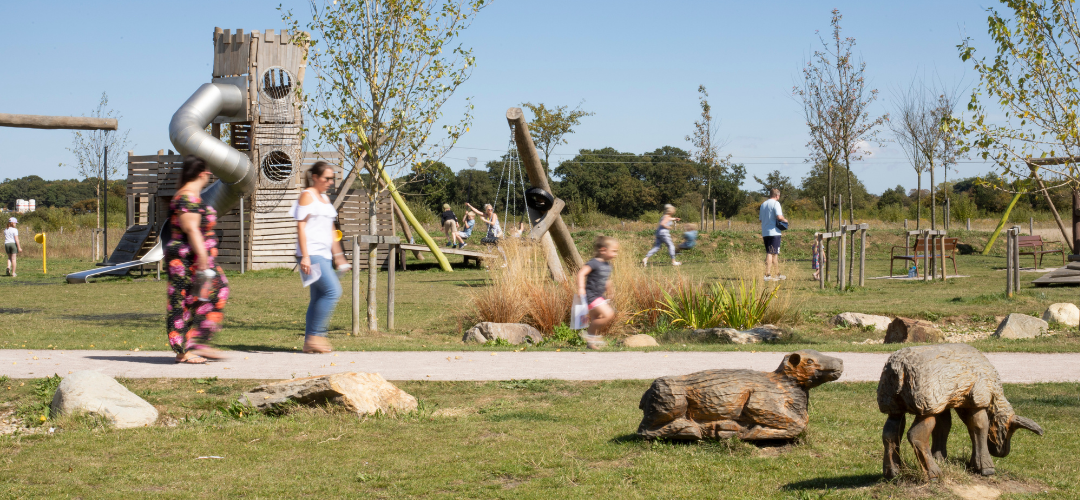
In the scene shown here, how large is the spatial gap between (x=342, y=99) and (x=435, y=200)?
206ft

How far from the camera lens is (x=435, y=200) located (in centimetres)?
7425

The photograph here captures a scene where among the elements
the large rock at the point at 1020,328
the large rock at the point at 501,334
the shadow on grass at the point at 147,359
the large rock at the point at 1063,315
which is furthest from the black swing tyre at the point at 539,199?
the shadow on grass at the point at 147,359

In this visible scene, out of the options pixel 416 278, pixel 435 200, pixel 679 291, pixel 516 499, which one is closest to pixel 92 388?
pixel 516 499

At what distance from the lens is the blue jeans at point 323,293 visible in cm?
811

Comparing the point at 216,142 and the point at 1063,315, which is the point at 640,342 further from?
the point at 216,142

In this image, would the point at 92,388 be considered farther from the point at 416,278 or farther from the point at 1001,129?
the point at 416,278

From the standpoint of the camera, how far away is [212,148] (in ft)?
73.0

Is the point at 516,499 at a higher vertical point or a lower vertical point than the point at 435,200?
lower

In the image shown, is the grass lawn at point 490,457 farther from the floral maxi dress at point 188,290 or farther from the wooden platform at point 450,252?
the wooden platform at point 450,252

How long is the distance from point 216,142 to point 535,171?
1030 centimetres

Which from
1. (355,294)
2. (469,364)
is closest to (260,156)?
(355,294)

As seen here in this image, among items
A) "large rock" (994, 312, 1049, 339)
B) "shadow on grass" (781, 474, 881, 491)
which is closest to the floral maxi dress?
"shadow on grass" (781, 474, 881, 491)

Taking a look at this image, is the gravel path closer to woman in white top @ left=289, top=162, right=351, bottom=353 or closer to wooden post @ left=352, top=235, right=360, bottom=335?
woman in white top @ left=289, top=162, right=351, bottom=353

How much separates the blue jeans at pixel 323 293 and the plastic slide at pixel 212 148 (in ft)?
48.8
